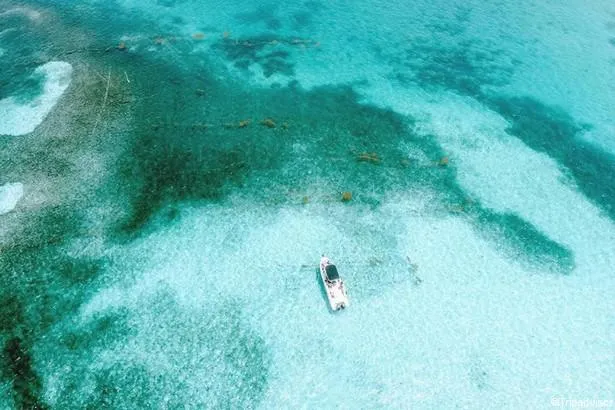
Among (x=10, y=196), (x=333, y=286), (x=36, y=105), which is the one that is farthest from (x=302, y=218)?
(x=36, y=105)

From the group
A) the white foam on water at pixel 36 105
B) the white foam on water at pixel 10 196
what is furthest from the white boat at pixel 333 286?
the white foam on water at pixel 36 105

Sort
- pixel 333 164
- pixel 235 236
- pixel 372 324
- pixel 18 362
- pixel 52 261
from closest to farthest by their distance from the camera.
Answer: pixel 18 362 < pixel 372 324 < pixel 52 261 < pixel 235 236 < pixel 333 164

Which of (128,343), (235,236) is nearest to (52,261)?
(128,343)

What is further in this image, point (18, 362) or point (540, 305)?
point (540, 305)

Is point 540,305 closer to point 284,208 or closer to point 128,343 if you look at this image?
point 284,208

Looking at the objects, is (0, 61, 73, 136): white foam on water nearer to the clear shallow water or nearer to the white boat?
the clear shallow water

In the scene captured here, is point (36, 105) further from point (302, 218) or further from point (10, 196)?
point (302, 218)

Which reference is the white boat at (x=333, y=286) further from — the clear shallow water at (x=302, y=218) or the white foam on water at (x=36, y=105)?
the white foam on water at (x=36, y=105)

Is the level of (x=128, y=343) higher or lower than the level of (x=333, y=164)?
lower
